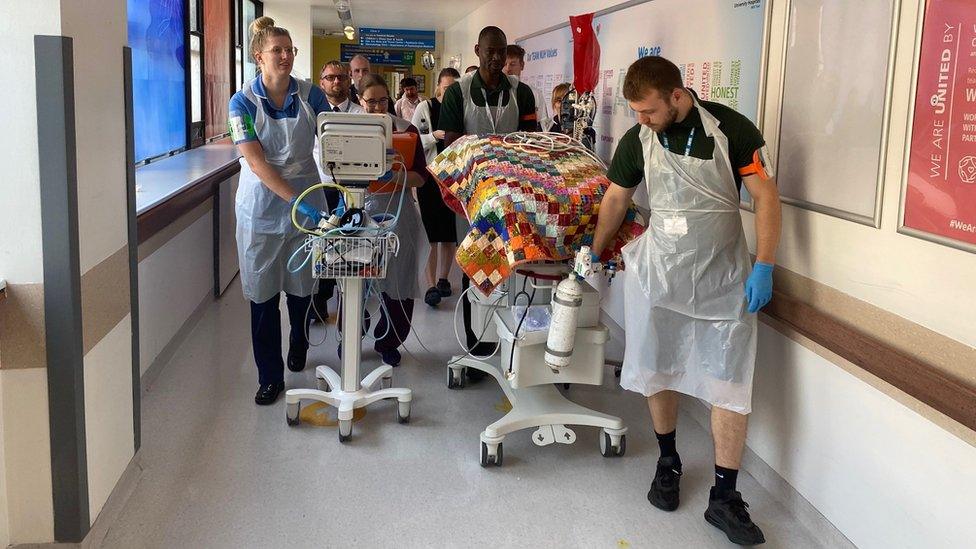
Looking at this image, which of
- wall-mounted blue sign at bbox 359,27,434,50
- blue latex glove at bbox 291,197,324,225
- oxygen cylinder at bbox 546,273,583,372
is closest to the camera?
oxygen cylinder at bbox 546,273,583,372

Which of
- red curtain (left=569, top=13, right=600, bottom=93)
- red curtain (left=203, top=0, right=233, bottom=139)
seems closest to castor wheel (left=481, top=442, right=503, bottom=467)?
red curtain (left=569, top=13, right=600, bottom=93)

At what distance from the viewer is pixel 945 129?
76.0 inches

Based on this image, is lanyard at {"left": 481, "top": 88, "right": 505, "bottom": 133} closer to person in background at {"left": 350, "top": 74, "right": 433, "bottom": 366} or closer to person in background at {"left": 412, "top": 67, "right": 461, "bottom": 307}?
person in background at {"left": 350, "top": 74, "right": 433, "bottom": 366}

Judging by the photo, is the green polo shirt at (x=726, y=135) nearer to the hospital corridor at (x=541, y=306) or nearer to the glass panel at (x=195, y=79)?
the hospital corridor at (x=541, y=306)

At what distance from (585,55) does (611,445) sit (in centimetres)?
255

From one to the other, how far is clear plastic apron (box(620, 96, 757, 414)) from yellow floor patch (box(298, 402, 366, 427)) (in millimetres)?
1385

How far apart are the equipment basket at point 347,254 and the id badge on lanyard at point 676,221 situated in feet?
3.32

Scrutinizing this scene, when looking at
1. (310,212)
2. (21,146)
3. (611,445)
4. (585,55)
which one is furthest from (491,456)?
(585,55)

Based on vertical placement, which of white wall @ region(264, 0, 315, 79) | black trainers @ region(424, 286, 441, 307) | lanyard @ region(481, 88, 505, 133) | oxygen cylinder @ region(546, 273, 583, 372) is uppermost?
white wall @ region(264, 0, 315, 79)

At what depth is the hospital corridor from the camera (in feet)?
6.70

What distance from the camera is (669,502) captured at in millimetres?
2754

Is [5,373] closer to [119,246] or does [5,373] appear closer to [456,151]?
[119,246]

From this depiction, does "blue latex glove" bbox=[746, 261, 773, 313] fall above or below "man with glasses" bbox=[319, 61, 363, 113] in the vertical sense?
below

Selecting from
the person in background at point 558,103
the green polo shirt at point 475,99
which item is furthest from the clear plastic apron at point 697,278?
the person in background at point 558,103
